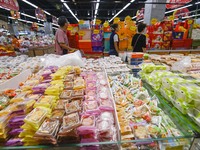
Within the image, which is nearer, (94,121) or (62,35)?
(94,121)

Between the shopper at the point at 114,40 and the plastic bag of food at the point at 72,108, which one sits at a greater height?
the shopper at the point at 114,40

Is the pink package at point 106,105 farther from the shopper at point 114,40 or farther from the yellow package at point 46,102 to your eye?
the shopper at point 114,40

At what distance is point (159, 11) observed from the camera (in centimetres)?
626

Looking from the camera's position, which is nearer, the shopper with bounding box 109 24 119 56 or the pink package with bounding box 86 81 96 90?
the pink package with bounding box 86 81 96 90

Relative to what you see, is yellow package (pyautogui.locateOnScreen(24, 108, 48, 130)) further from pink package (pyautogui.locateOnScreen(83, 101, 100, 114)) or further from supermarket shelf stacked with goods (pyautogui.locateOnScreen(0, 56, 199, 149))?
pink package (pyautogui.locateOnScreen(83, 101, 100, 114))

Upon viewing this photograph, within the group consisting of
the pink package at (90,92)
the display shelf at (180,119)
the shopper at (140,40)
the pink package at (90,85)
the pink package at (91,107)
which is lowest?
the display shelf at (180,119)

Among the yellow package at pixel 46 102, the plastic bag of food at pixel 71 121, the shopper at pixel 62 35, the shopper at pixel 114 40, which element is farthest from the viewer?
the shopper at pixel 114 40

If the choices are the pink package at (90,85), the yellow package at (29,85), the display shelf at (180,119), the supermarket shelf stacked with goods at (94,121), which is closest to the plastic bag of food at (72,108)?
the supermarket shelf stacked with goods at (94,121)

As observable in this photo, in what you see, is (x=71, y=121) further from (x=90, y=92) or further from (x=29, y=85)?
(x=29, y=85)

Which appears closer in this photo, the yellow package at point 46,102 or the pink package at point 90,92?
the yellow package at point 46,102

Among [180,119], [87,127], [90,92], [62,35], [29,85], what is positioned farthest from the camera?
[62,35]

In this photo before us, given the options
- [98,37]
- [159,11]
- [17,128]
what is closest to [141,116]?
[17,128]

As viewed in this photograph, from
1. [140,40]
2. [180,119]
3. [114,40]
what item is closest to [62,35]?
[114,40]

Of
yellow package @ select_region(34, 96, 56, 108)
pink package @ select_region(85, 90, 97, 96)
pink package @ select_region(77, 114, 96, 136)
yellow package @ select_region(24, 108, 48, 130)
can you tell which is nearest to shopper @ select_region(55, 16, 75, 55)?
pink package @ select_region(85, 90, 97, 96)
